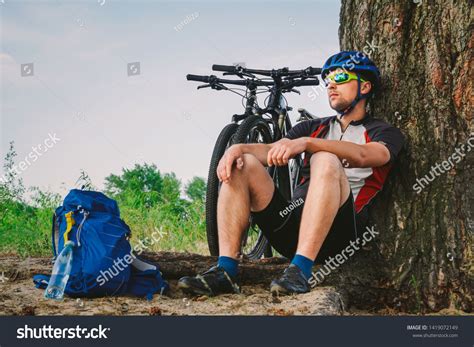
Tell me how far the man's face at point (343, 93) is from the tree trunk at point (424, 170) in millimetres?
161

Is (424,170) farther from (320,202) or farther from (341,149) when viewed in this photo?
(320,202)

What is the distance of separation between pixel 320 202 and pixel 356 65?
37.1 inches

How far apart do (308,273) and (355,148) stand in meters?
0.69

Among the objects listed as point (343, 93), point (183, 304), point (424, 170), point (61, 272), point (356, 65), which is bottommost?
point (183, 304)

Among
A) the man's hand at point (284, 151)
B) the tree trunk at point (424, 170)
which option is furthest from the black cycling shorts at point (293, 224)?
the man's hand at point (284, 151)

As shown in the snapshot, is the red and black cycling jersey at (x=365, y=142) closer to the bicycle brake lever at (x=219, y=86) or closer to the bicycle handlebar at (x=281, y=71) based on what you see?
the bicycle handlebar at (x=281, y=71)

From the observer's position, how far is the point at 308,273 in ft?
11.0

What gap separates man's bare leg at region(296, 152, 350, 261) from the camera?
10.9 feet

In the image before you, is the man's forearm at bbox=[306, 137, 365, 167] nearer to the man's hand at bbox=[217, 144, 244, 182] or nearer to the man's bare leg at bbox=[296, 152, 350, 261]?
the man's bare leg at bbox=[296, 152, 350, 261]

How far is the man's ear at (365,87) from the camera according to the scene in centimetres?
387

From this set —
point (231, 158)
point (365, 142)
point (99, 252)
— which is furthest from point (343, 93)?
point (99, 252)

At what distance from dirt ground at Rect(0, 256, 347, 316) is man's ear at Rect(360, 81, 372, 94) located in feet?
3.82

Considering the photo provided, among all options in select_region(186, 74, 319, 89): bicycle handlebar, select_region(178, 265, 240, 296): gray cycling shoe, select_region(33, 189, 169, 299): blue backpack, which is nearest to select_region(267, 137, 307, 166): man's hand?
select_region(178, 265, 240, 296): gray cycling shoe

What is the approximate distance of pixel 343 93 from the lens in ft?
12.8
